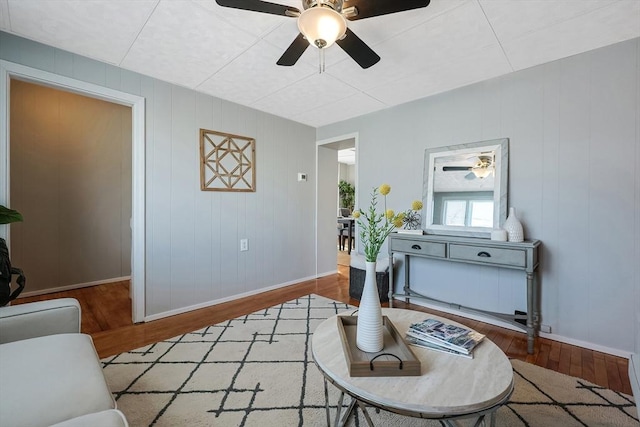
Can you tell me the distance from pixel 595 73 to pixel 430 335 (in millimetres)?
2372

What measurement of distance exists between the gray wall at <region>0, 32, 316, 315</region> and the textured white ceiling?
0.50 feet

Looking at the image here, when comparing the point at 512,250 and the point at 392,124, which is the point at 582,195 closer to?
the point at 512,250

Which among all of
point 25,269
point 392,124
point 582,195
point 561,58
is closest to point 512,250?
point 582,195

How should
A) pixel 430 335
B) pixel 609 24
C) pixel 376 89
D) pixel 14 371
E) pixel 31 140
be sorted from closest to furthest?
pixel 14 371 < pixel 430 335 < pixel 609 24 < pixel 376 89 < pixel 31 140

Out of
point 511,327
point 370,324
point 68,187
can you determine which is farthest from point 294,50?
point 68,187

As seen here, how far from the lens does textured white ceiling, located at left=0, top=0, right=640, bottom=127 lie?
1.68m

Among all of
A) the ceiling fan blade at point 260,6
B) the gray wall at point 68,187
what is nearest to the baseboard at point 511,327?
the ceiling fan blade at point 260,6

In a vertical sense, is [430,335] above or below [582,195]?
Answer: below

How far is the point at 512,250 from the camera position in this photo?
2.17 meters

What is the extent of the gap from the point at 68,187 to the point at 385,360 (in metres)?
4.28

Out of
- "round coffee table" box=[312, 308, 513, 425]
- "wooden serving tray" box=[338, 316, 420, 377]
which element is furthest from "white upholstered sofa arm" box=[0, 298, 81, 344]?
"wooden serving tray" box=[338, 316, 420, 377]

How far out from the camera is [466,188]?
271 centimetres

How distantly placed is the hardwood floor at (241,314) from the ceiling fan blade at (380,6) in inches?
92.6

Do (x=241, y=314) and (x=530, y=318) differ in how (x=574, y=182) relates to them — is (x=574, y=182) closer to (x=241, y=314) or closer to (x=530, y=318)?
(x=530, y=318)
